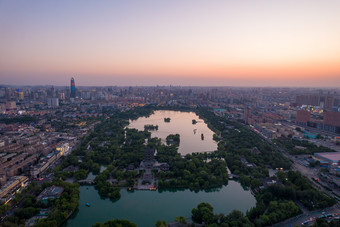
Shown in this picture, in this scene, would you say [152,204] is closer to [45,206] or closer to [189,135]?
[45,206]

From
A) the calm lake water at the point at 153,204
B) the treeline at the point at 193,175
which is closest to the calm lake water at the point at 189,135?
the treeline at the point at 193,175

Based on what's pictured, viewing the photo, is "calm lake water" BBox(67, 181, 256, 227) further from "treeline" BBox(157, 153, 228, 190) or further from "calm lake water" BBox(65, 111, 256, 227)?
"treeline" BBox(157, 153, 228, 190)

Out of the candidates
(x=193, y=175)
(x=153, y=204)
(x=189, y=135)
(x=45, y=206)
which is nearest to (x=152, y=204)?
(x=153, y=204)

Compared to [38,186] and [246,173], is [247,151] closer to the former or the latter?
[246,173]

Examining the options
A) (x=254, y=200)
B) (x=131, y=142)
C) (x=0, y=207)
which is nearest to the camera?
(x=0, y=207)

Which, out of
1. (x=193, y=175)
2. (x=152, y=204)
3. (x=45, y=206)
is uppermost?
(x=193, y=175)

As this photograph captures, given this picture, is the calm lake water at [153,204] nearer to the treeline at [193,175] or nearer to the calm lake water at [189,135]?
the treeline at [193,175]

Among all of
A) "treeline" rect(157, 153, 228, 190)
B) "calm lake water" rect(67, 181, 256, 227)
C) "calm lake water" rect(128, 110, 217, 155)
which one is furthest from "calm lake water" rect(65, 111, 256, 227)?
"calm lake water" rect(128, 110, 217, 155)

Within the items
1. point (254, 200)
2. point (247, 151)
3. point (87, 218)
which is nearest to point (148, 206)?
point (87, 218)
